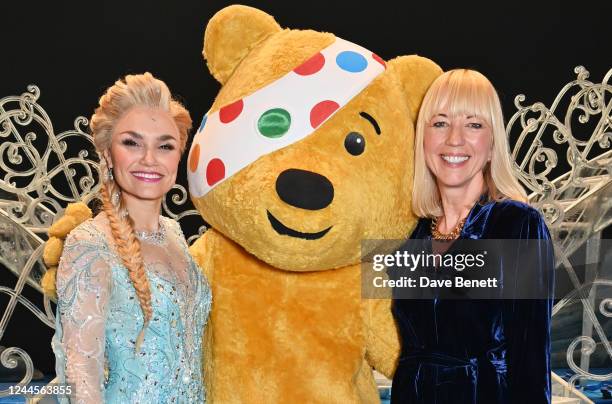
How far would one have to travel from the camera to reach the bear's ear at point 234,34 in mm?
2482

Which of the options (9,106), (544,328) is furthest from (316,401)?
(9,106)

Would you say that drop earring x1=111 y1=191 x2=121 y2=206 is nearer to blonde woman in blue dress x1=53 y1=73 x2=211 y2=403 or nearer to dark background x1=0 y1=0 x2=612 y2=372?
blonde woman in blue dress x1=53 y1=73 x2=211 y2=403

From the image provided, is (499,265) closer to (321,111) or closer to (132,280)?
(321,111)

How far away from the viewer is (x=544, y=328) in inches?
83.4

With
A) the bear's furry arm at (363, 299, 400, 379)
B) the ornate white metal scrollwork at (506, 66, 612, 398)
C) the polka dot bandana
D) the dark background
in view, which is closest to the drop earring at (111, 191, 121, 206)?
the polka dot bandana

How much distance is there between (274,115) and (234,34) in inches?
12.7

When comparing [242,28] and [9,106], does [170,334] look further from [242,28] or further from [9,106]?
[9,106]

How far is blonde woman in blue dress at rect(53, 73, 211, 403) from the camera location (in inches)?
79.7

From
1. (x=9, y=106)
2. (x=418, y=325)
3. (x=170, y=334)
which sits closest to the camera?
(x=170, y=334)

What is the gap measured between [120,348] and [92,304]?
0.14 metres

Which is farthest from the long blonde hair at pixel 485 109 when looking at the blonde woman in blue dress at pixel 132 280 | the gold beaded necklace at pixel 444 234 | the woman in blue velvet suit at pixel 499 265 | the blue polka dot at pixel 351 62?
the blonde woman in blue dress at pixel 132 280

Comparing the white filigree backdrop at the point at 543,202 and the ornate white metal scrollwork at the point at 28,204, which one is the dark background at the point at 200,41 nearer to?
the white filigree backdrop at the point at 543,202

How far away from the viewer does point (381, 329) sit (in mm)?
2467

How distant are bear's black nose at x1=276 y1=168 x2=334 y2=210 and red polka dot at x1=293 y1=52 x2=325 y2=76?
0.30 meters
